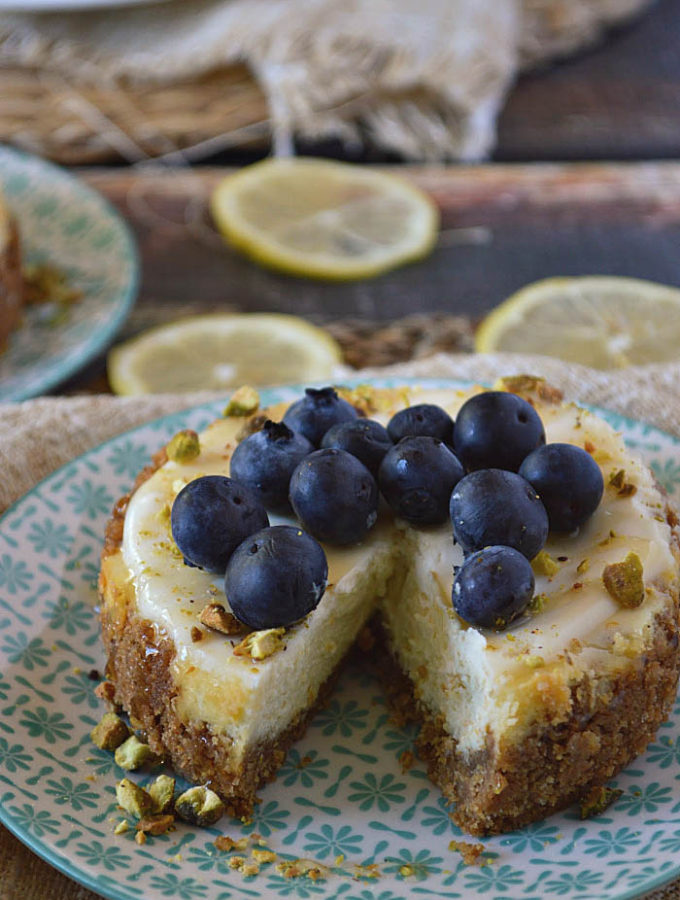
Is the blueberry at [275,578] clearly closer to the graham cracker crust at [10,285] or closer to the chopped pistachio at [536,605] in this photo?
the chopped pistachio at [536,605]

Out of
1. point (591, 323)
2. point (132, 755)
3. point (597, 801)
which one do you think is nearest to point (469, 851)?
point (597, 801)

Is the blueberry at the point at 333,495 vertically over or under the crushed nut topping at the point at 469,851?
over

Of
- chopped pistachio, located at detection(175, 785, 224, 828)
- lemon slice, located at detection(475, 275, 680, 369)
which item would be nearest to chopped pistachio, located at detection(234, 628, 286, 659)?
chopped pistachio, located at detection(175, 785, 224, 828)

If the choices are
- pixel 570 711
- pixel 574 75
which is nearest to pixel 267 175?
pixel 574 75

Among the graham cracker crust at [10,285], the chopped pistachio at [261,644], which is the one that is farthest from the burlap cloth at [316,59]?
the chopped pistachio at [261,644]

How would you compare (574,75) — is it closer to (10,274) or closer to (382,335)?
(382,335)

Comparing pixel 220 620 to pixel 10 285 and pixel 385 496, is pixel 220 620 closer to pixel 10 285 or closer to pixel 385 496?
pixel 385 496

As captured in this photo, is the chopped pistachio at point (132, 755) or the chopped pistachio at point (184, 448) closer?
the chopped pistachio at point (132, 755)

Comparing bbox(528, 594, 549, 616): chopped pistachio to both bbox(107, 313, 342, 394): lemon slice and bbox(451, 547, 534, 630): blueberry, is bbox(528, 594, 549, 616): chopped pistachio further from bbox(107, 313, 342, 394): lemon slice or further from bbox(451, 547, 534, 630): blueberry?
bbox(107, 313, 342, 394): lemon slice
